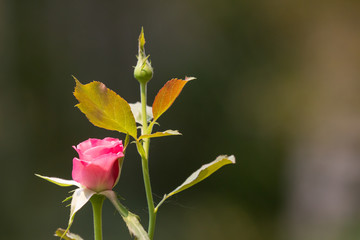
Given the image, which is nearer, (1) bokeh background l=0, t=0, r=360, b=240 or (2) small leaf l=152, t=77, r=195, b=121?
(2) small leaf l=152, t=77, r=195, b=121

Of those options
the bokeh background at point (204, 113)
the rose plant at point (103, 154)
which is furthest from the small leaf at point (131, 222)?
the bokeh background at point (204, 113)

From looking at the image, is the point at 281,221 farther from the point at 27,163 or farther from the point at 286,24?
the point at 27,163

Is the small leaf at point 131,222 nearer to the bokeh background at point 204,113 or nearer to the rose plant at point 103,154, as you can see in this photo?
the rose plant at point 103,154

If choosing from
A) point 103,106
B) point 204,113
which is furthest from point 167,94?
point 204,113

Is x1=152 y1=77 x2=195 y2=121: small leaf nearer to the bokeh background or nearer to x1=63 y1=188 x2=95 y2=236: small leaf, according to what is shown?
x1=63 y1=188 x2=95 y2=236: small leaf

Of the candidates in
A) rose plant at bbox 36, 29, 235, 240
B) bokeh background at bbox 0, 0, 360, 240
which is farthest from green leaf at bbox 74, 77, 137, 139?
bokeh background at bbox 0, 0, 360, 240

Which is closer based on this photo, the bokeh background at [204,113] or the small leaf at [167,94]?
the small leaf at [167,94]
